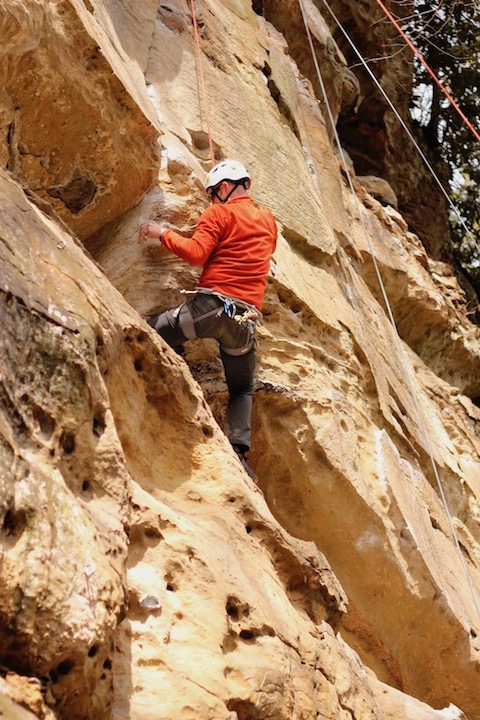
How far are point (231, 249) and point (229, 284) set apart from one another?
209 mm

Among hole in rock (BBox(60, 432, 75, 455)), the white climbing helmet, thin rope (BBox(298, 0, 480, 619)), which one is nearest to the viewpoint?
hole in rock (BBox(60, 432, 75, 455))

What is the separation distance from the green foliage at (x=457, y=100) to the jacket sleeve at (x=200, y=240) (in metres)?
8.24

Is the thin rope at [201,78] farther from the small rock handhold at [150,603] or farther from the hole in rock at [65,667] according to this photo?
the hole in rock at [65,667]

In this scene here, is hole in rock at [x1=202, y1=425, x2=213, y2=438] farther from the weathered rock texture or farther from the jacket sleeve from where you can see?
the jacket sleeve

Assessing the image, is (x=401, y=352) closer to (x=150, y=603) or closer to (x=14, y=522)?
(x=150, y=603)

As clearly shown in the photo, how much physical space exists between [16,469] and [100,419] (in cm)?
65

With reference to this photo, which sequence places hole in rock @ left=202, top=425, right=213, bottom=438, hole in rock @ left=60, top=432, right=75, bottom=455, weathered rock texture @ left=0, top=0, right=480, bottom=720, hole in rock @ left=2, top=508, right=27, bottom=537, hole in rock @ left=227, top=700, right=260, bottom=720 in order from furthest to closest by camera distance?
hole in rock @ left=202, top=425, right=213, bottom=438 < hole in rock @ left=227, top=700, right=260, bottom=720 < hole in rock @ left=60, top=432, right=75, bottom=455 < weathered rock texture @ left=0, top=0, right=480, bottom=720 < hole in rock @ left=2, top=508, right=27, bottom=537

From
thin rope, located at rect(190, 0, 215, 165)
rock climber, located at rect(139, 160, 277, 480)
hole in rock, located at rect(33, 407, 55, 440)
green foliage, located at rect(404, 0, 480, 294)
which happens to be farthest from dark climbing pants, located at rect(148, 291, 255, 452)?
green foliage, located at rect(404, 0, 480, 294)

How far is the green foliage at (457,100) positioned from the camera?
43.0 feet

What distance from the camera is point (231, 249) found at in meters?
5.47

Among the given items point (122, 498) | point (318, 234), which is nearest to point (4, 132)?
point (122, 498)

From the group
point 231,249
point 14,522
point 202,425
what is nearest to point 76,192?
point 231,249

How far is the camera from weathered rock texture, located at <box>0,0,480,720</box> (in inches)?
122

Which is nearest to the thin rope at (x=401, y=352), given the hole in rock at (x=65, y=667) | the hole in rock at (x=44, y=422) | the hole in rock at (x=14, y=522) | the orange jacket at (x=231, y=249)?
the orange jacket at (x=231, y=249)
